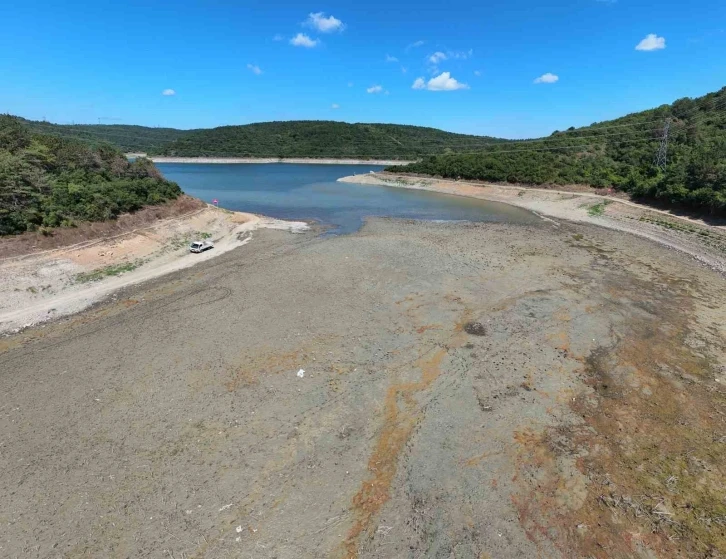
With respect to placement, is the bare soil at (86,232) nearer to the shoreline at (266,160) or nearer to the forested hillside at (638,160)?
the forested hillside at (638,160)

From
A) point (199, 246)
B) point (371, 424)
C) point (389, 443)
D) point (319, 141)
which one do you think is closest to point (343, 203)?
point (199, 246)

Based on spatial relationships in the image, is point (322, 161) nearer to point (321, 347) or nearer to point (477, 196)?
point (477, 196)

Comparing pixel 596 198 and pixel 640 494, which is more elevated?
pixel 596 198

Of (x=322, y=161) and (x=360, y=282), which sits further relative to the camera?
(x=322, y=161)

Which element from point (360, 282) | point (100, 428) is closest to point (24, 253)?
point (100, 428)

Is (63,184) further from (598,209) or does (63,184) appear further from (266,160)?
(266,160)

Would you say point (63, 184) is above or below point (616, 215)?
above
